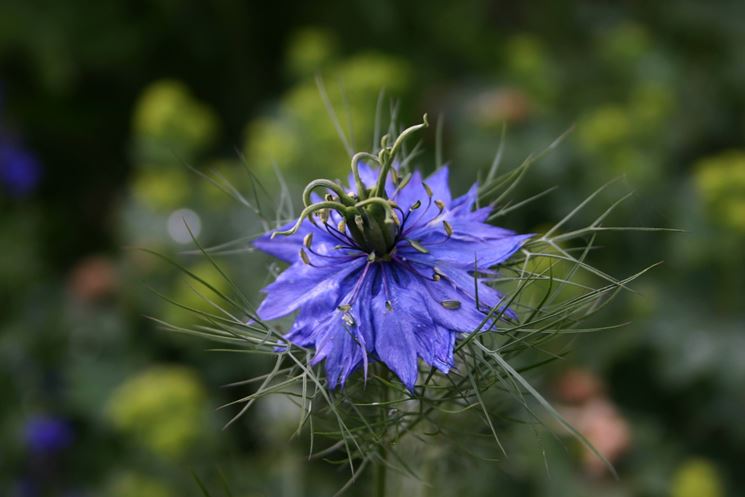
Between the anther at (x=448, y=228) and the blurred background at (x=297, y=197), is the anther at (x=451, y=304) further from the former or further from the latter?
the blurred background at (x=297, y=197)

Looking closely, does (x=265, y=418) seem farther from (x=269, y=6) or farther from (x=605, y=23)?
(x=605, y=23)

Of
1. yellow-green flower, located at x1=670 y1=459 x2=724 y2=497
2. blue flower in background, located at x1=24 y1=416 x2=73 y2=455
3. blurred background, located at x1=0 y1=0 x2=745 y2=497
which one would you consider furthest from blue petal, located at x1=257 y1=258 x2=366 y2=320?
blue flower in background, located at x1=24 y1=416 x2=73 y2=455

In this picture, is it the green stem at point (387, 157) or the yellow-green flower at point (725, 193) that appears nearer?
the green stem at point (387, 157)

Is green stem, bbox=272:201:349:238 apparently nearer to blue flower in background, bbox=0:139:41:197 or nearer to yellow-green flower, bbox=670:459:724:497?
yellow-green flower, bbox=670:459:724:497

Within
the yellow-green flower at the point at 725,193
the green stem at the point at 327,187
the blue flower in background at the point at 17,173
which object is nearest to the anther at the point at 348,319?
the green stem at the point at 327,187

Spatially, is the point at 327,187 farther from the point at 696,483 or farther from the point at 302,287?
the point at 696,483

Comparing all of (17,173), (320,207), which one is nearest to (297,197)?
(17,173)
